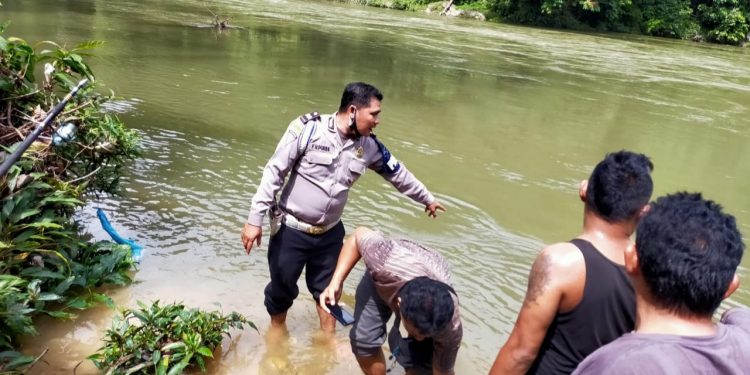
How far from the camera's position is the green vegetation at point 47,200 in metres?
3.14

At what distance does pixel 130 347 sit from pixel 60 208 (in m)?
1.32

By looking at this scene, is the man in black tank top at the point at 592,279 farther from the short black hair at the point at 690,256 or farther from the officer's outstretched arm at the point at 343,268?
the officer's outstretched arm at the point at 343,268

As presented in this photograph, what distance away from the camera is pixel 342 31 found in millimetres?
21109

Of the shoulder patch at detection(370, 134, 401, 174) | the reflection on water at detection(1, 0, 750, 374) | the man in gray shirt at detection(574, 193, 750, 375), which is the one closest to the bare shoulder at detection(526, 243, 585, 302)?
the man in gray shirt at detection(574, 193, 750, 375)

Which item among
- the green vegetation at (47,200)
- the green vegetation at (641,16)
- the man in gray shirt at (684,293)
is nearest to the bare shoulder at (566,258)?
the man in gray shirt at (684,293)

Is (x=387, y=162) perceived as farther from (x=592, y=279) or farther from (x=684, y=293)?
(x=684, y=293)

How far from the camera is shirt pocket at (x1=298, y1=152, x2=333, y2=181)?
11.0 feet

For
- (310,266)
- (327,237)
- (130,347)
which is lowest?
→ (130,347)

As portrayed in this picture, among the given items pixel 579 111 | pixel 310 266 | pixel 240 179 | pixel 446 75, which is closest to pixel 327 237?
pixel 310 266

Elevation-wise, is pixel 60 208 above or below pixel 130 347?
above

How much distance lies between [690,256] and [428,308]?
1.19 metres

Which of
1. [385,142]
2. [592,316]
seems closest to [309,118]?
[592,316]

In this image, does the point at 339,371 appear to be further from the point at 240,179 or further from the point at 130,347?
the point at 240,179

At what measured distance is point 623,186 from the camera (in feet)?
6.66
